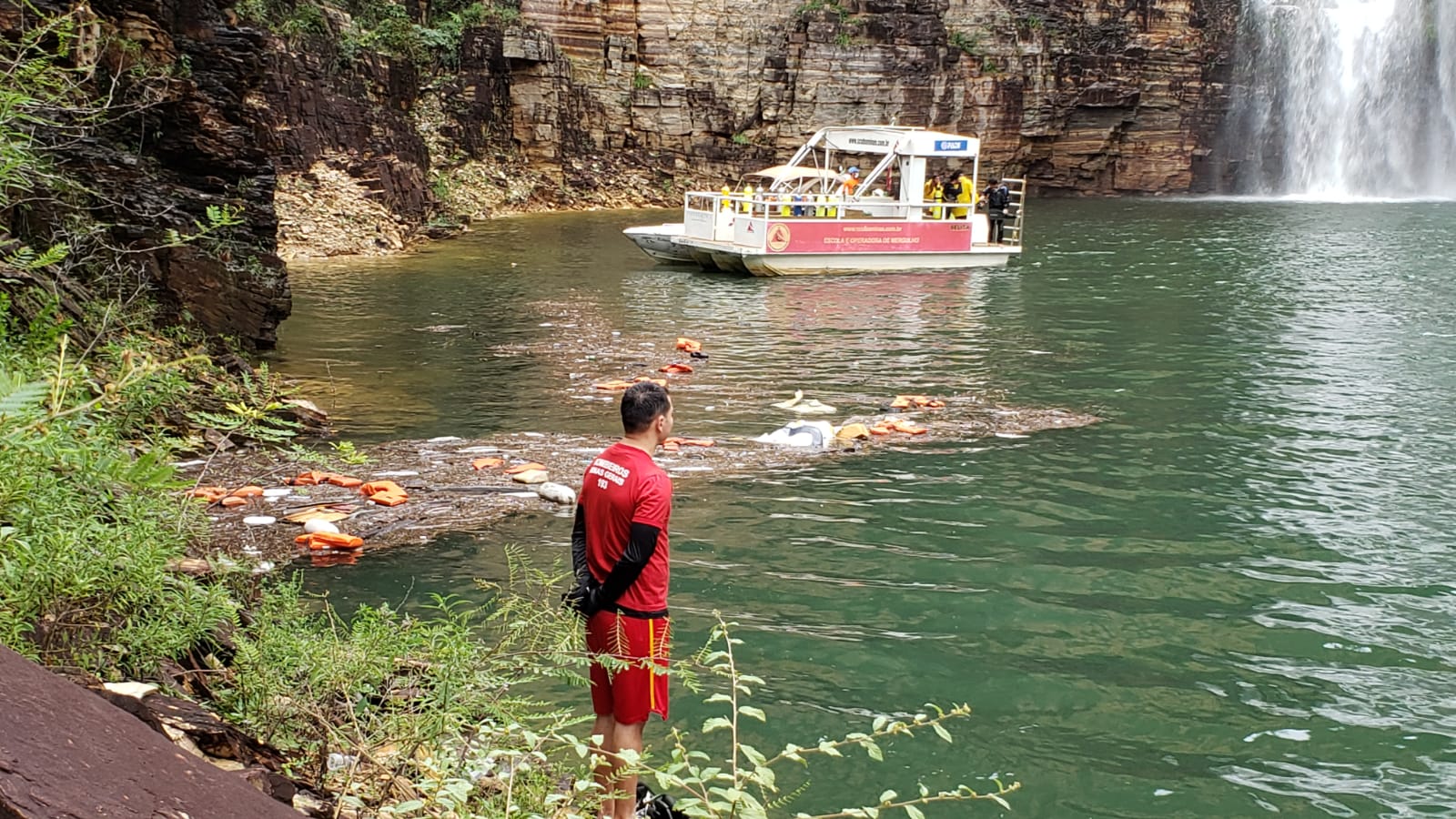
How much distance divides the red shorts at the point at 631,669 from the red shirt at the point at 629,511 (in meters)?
0.09

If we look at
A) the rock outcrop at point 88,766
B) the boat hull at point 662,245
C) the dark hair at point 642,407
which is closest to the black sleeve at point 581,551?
the dark hair at point 642,407

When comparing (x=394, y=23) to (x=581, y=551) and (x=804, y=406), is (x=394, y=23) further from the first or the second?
(x=581, y=551)

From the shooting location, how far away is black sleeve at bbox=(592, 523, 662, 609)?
16.0ft

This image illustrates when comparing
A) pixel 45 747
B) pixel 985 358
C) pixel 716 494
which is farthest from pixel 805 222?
pixel 45 747

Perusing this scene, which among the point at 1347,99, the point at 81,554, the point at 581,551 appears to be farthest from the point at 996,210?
the point at 1347,99

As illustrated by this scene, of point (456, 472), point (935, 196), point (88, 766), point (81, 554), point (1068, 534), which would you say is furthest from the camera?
point (935, 196)

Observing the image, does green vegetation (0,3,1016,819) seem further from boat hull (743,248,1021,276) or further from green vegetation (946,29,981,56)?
green vegetation (946,29,981,56)

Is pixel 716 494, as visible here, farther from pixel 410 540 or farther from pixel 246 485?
pixel 246 485

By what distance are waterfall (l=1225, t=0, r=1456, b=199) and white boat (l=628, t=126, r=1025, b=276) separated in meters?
31.1

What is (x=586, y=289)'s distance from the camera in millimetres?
24234

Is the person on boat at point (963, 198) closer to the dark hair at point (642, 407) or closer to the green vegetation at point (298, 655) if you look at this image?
the green vegetation at point (298, 655)

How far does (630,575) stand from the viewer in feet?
16.1

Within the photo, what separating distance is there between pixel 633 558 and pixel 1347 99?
58190 millimetres

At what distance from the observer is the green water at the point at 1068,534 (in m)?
6.37
